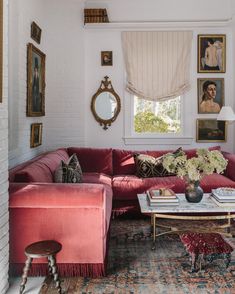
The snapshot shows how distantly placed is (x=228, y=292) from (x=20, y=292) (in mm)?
1576

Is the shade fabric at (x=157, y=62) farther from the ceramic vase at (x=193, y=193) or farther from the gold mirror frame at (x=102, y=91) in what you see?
the ceramic vase at (x=193, y=193)

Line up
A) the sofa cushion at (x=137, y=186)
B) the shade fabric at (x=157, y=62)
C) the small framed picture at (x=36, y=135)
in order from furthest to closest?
the shade fabric at (x=157, y=62) < the small framed picture at (x=36, y=135) < the sofa cushion at (x=137, y=186)

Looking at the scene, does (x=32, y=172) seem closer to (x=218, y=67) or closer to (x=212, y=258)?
(x=212, y=258)

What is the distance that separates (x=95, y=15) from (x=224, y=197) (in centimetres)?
362

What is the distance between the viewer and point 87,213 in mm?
3102

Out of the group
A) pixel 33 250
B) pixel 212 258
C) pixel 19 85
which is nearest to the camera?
pixel 33 250

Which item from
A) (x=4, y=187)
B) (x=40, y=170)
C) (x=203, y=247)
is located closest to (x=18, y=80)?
(x=40, y=170)

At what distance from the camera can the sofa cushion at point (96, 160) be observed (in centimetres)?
566

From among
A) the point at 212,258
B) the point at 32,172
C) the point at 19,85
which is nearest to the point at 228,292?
the point at 212,258

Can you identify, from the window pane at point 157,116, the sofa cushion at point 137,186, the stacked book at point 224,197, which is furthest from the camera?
the window pane at point 157,116

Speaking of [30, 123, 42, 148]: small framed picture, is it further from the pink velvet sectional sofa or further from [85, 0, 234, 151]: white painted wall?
the pink velvet sectional sofa

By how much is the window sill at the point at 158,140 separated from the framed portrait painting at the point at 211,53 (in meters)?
1.15

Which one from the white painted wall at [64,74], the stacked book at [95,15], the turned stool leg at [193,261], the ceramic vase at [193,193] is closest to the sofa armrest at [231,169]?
the ceramic vase at [193,193]

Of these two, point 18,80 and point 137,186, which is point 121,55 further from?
point 137,186
